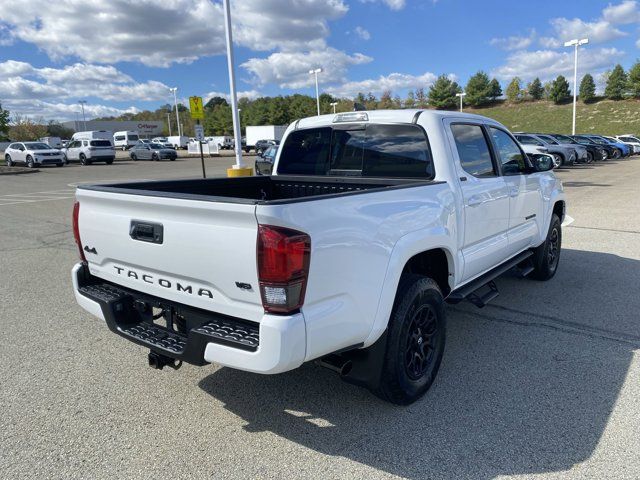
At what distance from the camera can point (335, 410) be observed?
319 centimetres

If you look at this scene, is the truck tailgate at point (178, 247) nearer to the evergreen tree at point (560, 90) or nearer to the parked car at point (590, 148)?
the parked car at point (590, 148)

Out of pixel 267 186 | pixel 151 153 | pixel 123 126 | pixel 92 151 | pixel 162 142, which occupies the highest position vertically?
pixel 123 126

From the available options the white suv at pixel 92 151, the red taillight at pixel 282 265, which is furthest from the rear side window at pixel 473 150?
the white suv at pixel 92 151

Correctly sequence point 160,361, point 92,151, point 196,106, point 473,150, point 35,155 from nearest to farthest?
point 160,361
point 473,150
point 196,106
point 35,155
point 92,151

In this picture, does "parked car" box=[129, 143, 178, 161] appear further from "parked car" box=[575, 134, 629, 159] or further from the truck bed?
the truck bed

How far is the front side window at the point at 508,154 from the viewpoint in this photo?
183 inches

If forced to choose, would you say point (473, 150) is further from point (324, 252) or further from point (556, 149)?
point (556, 149)

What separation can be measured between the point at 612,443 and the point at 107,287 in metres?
3.36

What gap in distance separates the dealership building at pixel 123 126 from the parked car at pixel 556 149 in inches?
3756

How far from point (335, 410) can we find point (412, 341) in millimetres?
697

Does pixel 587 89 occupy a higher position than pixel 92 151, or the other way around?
pixel 587 89

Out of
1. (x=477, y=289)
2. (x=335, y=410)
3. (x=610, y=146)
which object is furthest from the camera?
(x=610, y=146)

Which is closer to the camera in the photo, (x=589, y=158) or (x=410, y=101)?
(x=589, y=158)

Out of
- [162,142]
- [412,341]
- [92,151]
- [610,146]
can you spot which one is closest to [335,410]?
[412,341]
